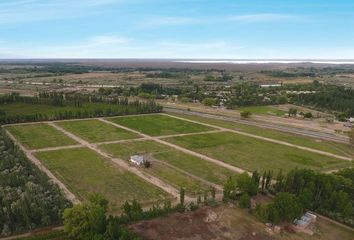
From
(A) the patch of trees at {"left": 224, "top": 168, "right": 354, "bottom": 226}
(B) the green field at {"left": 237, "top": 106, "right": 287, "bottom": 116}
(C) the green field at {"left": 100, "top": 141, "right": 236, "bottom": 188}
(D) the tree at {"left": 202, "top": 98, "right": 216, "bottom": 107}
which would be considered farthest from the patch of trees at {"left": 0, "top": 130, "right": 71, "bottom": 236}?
(B) the green field at {"left": 237, "top": 106, "right": 287, "bottom": 116}

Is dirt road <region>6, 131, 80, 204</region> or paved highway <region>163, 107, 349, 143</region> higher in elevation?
dirt road <region>6, 131, 80, 204</region>

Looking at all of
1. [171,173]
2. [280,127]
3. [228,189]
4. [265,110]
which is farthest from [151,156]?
[265,110]

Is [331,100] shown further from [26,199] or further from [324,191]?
[26,199]

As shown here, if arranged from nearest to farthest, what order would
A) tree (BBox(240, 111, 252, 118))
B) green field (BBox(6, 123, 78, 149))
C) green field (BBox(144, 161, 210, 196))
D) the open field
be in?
the open field, green field (BBox(144, 161, 210, 196)), green field (BBox(6, 123, 78, 149)), tree (BBox(240, 111, 252, 118))

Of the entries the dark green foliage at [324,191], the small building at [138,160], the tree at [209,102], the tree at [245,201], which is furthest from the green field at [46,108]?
the tree at [245,201]

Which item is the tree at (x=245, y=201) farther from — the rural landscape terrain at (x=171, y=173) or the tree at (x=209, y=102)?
the tree at (x=209, y=102)

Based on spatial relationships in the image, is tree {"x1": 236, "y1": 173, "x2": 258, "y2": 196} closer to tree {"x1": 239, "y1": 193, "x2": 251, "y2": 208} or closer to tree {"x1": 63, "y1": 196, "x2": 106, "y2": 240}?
tree {"x1": 239, "y1": 193, "x2": 251, "y2": 208}

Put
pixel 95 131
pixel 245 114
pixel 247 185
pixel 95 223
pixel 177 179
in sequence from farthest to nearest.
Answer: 1. pixel 245 114
2. pixel 95 131
3. pixel 177 179
4. pixel 247 185
5. pixel 95 223
